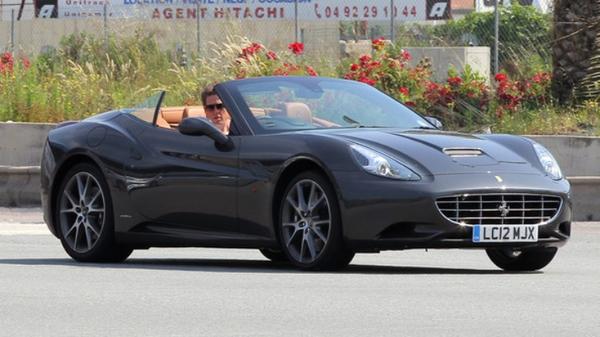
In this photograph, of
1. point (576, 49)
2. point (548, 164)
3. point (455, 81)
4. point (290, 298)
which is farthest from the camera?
point (455, 81)

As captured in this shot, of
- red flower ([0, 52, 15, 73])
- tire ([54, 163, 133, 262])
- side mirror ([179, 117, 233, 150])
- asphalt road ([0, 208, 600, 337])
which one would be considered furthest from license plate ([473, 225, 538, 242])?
red flower ([0, 52, 15, 73])

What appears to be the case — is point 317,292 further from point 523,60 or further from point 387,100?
point 523,60

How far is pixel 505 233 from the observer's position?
37.4 ft

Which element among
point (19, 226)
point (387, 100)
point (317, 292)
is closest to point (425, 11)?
point (19, 226)

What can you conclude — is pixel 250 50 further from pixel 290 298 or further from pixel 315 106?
pixel 290 298

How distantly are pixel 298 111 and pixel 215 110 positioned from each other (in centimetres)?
66

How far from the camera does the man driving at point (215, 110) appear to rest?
1276 cm

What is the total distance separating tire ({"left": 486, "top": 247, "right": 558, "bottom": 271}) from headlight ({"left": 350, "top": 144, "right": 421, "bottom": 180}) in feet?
3.72

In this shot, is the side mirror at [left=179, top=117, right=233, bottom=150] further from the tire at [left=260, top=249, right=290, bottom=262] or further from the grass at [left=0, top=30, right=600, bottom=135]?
Result: the grass at [left=0, top=30, right=600, bottom=135]

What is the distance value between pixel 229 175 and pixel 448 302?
2881 millimetres

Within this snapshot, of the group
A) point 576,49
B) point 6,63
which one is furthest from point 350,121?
point 6,63

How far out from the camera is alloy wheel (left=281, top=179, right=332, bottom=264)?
11562 millimetres

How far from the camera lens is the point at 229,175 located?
12.2m

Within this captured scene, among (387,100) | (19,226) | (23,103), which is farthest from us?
(23,103)
